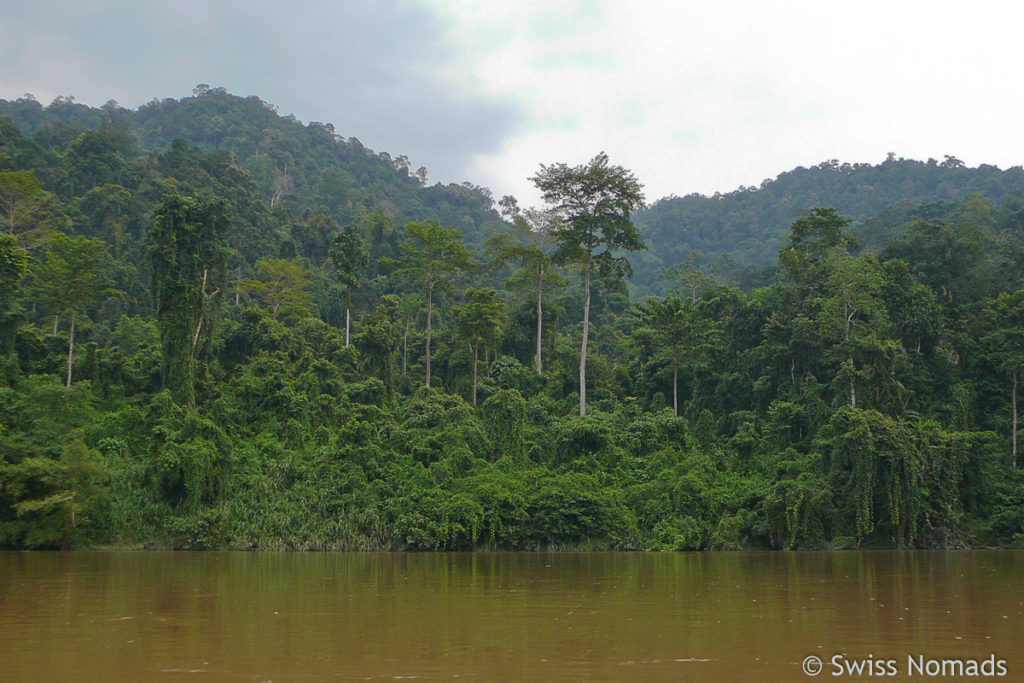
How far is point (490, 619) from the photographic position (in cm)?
1080

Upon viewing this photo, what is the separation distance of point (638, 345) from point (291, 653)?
107ft

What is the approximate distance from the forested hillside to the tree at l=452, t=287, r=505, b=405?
5.6 inches

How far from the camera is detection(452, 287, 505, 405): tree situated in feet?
126

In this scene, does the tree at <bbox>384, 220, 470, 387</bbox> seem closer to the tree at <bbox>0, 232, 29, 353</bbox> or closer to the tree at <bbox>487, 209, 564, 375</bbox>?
the tree at <bbox>487, 209, 564, 375</bbox>

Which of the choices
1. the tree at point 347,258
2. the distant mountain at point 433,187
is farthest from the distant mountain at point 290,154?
the tree at point 347,258

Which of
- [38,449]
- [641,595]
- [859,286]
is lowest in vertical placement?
[641,595]

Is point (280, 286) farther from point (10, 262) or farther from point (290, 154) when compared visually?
point (290, 154)

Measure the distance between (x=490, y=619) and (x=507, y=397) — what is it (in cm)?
2050

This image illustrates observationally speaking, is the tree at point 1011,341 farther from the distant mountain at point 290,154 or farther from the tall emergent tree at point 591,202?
the distant mountain at point 290,154

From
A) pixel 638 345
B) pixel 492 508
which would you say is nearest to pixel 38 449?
pixel 492 508

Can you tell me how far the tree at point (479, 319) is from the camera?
3853 cm

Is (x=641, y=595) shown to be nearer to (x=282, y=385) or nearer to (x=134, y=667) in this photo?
(x=134, y=667)

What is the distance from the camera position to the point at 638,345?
131ft

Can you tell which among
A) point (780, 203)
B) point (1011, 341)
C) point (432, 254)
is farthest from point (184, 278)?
point (780, 203)
